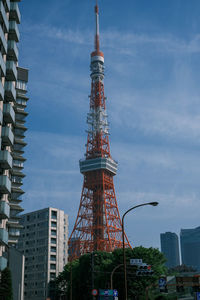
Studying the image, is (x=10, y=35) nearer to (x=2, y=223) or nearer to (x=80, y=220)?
(x=2, y=223)

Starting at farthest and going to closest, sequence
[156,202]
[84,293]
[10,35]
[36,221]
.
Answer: [36,221] → [84,293] → [10,35] → [156,202]

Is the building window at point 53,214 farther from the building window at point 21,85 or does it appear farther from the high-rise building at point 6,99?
the high-rise building at point 6,99

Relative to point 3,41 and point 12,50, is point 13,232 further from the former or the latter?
point 3,41

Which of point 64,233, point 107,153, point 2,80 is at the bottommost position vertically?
point 64,233

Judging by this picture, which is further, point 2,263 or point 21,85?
point 21,85

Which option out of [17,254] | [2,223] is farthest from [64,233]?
[2,223]

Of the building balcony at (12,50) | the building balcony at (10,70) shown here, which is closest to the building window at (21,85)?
the building balcony at (12,50)

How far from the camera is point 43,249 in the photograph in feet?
370

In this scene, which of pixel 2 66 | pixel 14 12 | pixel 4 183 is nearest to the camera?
pixel 4 183

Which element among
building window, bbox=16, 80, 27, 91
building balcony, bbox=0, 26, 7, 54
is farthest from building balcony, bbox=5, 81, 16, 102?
building window, bbox=16, 80, 27, 91

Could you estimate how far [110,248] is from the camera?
101 meters

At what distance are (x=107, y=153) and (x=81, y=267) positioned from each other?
145 feet

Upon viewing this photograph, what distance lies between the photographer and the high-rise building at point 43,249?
110312 millimetres

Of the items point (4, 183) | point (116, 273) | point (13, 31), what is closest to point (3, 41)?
point (13, 31)
